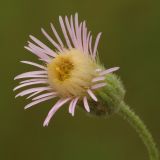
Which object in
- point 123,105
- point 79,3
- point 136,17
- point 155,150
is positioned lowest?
point 155,150

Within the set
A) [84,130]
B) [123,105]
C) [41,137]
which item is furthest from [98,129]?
[123,105]

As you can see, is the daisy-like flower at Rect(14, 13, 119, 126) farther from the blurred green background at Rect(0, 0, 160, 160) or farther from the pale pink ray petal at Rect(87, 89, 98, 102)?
the blurred green background at Rect(0, 0, 160, 160)

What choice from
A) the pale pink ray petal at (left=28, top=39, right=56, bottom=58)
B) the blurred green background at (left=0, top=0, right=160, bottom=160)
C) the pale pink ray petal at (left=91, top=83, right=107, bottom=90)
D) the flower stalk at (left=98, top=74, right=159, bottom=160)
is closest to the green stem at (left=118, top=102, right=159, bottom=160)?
the flower stalk at (left=98, top=74, right=159, bottom=160)

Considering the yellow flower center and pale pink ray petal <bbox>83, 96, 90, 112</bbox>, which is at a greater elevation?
the yellow flower center

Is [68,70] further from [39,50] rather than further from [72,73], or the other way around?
[39,50]

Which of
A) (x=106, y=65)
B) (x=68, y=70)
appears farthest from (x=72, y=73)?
(x=106, y=65)

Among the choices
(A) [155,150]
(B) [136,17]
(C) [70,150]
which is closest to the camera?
(A) [155,150]

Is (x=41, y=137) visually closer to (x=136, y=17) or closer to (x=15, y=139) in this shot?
(x=15, y=139)
